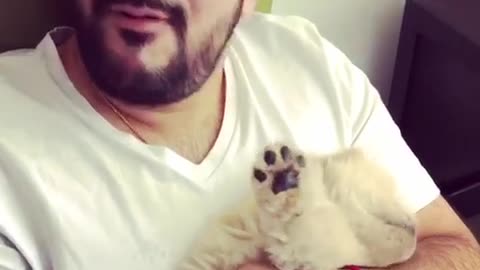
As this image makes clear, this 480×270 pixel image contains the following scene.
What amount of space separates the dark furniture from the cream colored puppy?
59cm

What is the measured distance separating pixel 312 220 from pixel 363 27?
78 centimetres

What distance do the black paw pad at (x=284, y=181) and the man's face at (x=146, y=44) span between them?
6.7 inches

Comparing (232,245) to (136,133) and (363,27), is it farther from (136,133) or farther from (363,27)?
(363,27)

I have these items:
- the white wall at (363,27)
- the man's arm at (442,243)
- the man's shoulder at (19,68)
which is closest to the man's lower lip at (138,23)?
the man's shoulder at (19,68)

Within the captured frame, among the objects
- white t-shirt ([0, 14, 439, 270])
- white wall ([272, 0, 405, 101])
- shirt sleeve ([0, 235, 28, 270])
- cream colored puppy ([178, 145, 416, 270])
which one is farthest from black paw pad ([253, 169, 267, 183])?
white wall ([272, 0, 405, 101])

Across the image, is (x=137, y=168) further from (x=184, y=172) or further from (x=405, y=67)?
(x=405, y=67)

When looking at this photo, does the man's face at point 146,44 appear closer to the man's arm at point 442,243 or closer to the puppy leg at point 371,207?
the puppy leg at point 371,207

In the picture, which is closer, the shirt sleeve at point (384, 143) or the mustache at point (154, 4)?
the mustache at point (154, 4)

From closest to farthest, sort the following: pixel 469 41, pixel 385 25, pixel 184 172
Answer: pixel 184 172 < pixel 469 41 < pixel 385 25

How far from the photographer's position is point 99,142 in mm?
960

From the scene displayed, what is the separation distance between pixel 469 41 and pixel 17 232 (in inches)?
32.5

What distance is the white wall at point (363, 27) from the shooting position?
1.53m

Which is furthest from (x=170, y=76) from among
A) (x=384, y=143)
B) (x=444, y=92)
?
(x=444, y=92)

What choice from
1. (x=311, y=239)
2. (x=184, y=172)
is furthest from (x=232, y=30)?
(x=311, y=239)
